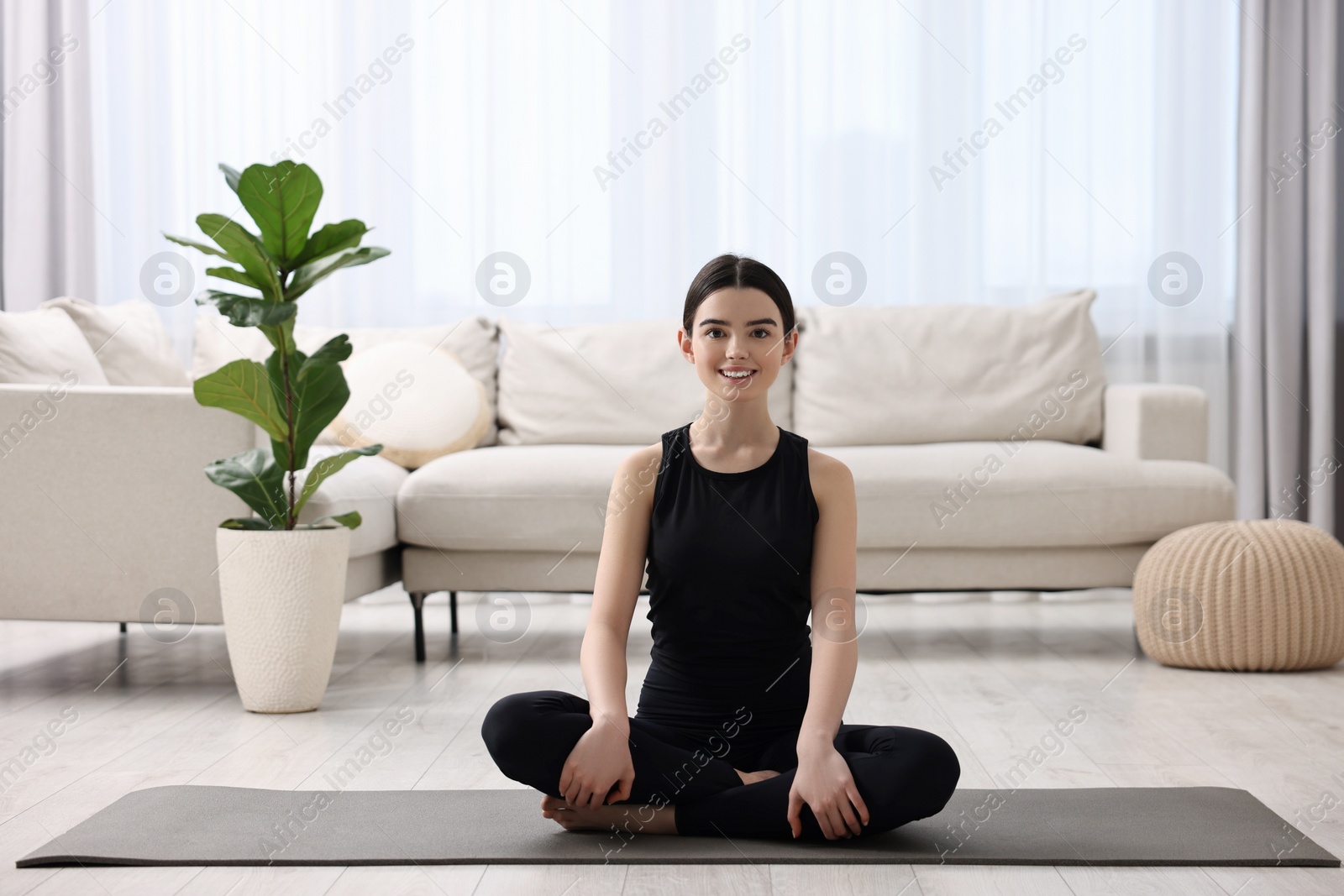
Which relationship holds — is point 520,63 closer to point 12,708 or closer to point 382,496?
point 382,496

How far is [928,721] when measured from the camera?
2074 mm

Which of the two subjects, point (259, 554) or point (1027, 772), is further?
point (259, 554)

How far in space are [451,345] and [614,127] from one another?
97 cm

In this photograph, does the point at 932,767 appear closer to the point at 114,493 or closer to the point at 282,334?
the point at 282,334

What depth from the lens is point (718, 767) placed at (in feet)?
4.67

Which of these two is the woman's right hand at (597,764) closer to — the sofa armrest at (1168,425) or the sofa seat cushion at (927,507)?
the sofa seat cushion at (927,507)

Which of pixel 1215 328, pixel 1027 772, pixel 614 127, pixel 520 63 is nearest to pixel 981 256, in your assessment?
pixel 1215 328

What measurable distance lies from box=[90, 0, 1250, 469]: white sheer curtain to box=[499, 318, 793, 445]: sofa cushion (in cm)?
52

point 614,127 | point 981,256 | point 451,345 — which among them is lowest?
point 451,345

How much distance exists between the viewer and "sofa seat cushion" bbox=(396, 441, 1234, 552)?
2676 mm

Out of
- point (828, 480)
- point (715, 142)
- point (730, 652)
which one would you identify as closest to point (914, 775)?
point (730, 652)

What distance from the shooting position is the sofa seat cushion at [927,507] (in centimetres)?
268

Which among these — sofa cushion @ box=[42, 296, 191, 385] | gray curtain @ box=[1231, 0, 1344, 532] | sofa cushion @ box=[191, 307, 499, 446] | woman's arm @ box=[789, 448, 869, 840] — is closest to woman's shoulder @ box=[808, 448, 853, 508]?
woman's arm @ box=[789, 448, 869, 840]

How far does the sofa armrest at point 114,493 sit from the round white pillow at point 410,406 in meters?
0.74
